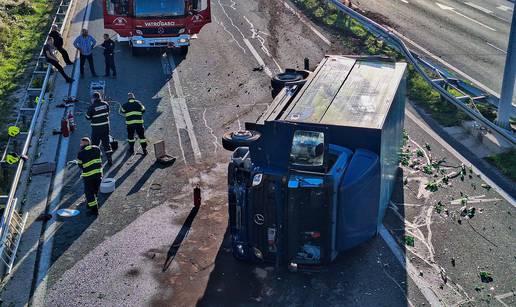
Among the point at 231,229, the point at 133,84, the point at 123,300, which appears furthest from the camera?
the point at 133,84

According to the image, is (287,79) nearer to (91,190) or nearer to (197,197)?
(197,197)

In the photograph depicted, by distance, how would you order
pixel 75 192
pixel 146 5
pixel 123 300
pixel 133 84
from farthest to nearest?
1. pixel 146 5
2. pixel 133 84
3. pixel 75 192
4. pixel 123 300

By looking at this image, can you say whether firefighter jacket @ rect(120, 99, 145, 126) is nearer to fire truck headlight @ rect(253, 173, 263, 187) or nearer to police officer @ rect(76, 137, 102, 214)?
police officer @ rect(76, 137, 102, 214)

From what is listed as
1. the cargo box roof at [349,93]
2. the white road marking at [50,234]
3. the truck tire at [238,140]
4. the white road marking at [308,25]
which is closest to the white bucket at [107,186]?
the white road marking at [50,234]

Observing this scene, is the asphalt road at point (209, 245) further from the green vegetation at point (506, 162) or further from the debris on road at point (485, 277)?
the green vegetation at point (506, 162)

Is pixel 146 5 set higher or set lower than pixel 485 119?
higher

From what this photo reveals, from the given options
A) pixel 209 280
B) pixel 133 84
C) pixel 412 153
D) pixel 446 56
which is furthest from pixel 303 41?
pixel 209 280

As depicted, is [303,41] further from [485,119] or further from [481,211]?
[481,211]
